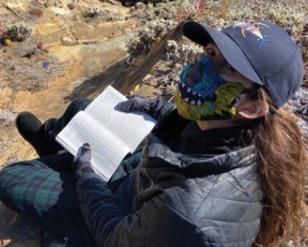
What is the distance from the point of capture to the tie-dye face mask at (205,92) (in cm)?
219

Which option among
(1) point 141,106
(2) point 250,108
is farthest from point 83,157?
(2) point 250,108

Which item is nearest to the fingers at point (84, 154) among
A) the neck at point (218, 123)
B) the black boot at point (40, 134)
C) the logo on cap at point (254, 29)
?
the black boot at point (40, 134)

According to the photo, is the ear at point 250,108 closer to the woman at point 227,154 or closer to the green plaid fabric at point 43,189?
the woman at point 227,154

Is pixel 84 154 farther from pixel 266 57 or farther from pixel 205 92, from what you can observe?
pixel 266 57

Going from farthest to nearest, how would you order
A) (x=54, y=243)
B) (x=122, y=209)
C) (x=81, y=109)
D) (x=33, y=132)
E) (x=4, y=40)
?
(x=4, y=40)
(x=33, y=132)
(x=81, y=109)
(x=54, y=243)
(x=122, y=209)

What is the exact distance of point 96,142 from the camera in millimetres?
3051

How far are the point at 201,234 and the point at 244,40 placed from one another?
712mm

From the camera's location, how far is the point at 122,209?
2791 mm

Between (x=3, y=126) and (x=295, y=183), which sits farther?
(x=3, y=126)

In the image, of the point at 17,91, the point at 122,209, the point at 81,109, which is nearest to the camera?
the point at 122,209

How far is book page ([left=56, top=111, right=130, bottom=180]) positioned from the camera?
2988mm

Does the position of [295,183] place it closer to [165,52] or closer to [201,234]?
[201,234]

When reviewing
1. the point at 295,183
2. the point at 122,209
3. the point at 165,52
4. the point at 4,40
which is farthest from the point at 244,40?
the point at 4,40

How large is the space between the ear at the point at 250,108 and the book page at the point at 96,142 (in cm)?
96
